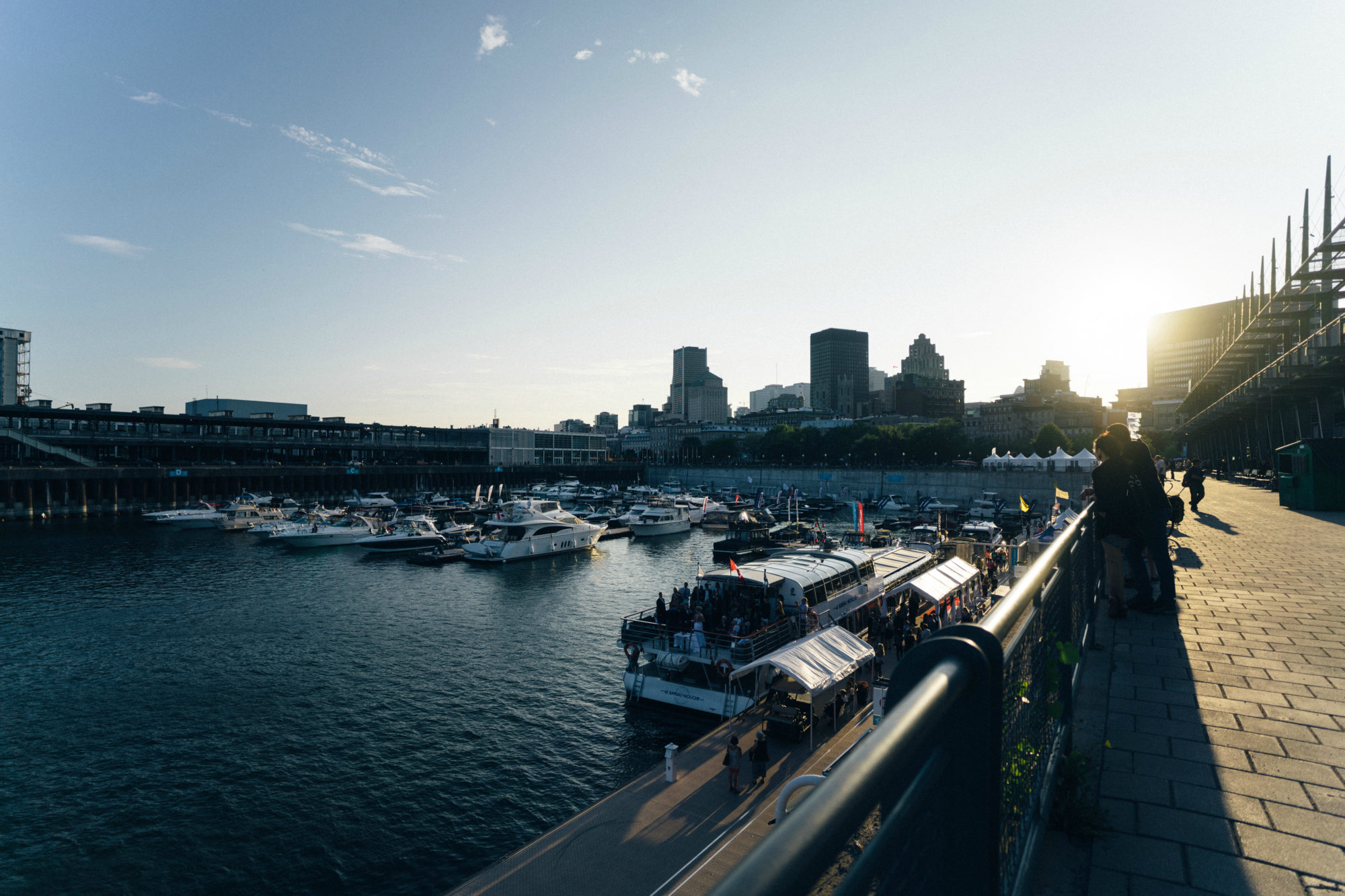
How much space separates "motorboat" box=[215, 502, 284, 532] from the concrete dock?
7373 centimetres

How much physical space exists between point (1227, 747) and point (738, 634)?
19.6 metres

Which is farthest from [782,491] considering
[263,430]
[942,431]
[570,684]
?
[263,430]

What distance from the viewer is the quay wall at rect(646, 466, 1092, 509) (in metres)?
91.6

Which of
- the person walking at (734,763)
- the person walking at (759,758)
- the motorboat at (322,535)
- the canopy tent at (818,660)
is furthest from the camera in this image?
the motorboat at (322,535)

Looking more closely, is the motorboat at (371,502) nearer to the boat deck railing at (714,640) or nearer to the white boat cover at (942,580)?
the boat deck railing at (714,640)

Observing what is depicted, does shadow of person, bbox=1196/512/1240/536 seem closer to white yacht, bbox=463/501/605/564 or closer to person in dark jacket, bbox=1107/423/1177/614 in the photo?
person in dark jacket, bbox=1107/423/1177/614

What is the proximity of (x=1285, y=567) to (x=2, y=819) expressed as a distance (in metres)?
32.3

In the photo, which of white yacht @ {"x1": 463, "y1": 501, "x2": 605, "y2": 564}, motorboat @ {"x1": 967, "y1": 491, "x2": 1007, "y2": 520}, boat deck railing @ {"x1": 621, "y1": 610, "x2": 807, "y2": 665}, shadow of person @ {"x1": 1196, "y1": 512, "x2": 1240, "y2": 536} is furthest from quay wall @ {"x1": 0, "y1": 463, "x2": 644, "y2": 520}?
shadow of person @ {"x1": 1196, "y1": 512, "x2": 1240, "y2": 536}

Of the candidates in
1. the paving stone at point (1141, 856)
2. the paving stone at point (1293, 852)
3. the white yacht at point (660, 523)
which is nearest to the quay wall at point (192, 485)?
the white yacht at point (660, 523)

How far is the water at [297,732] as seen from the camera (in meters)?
17.3

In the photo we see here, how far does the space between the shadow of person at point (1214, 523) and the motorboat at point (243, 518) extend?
83168mm

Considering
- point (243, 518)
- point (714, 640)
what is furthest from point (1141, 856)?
point (243, 518)

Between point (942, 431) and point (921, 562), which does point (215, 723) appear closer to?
point (921, 562)

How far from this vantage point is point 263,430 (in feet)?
452
